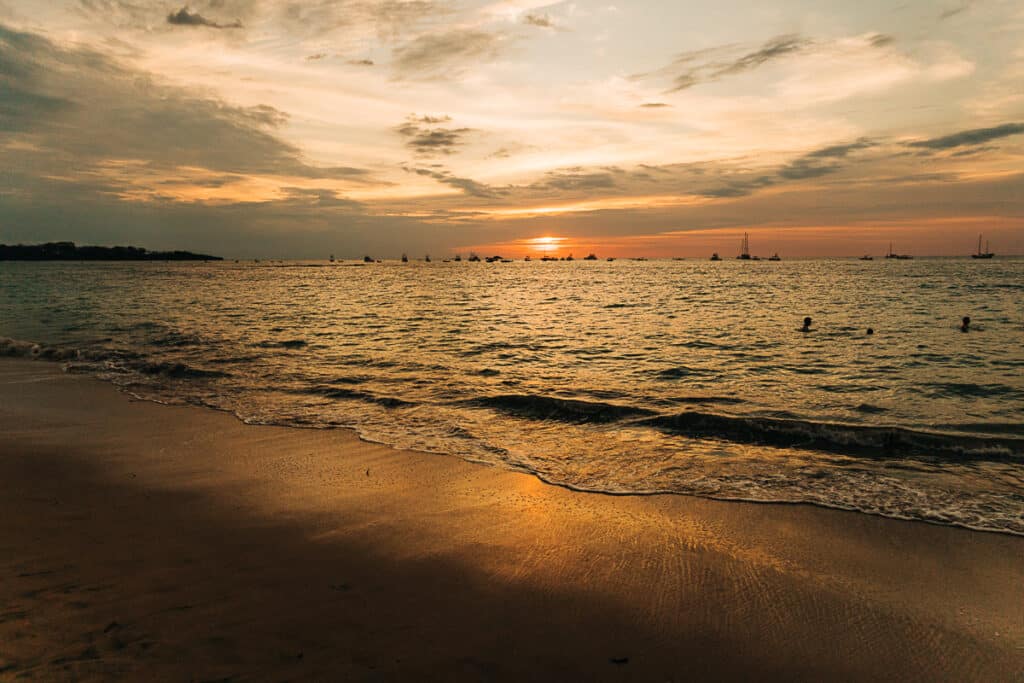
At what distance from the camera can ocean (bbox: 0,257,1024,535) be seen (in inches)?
369

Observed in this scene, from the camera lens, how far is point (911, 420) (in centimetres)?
1290

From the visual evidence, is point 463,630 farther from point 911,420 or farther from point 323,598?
point 911,420

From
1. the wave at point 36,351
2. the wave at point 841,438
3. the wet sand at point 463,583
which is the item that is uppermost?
the wave at point 36,351

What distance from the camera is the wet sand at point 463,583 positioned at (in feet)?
14.4

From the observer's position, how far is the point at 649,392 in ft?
52.3

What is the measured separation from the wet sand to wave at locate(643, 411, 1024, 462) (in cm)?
397

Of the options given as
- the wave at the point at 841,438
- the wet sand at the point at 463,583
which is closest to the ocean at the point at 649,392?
the wave at the point at 841,438

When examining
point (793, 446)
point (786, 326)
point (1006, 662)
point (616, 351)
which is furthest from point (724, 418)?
point (786, 326)

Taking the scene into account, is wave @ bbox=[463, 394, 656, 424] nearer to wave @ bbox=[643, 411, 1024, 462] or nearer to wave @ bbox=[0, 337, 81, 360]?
wave @ bbox=[643, 411, 1024, 462]

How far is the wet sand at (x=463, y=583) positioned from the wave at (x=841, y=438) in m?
3.97

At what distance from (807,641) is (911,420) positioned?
34.8 ft

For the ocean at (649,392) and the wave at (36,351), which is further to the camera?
the wave at (36,351)

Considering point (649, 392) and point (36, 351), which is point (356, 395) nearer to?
point (649, 392)

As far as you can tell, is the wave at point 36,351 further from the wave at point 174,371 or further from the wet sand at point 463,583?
the wet sand at point 463,583
